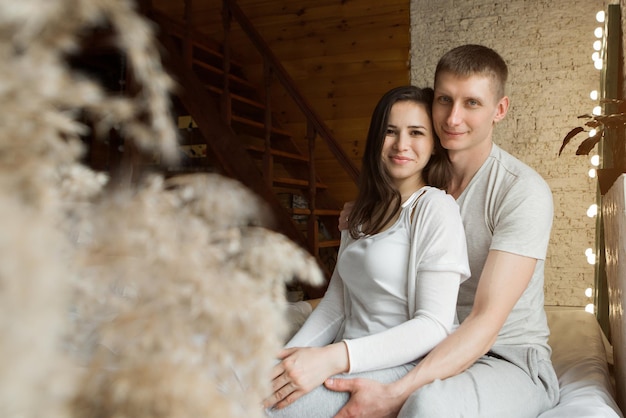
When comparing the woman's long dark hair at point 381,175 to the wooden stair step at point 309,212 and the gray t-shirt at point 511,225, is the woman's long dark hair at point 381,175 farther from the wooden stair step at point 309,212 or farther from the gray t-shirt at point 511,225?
the wooden stair step at point 309,212

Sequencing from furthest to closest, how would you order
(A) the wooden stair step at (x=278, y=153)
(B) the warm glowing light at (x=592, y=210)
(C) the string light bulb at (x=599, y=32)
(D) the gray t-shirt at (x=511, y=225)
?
(A) the wooden stair step at (x=278, y=153), (C) the string light bulb at (x=599, y=32), (B) the warm glowing light at (x=592, y=210), (D) the gray t-shirt at (x=511, y=225)

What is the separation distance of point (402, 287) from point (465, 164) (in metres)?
0.50

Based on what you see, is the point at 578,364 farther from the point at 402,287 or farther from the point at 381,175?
the point at 381,175

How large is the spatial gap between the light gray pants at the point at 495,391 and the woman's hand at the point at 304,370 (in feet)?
0.61

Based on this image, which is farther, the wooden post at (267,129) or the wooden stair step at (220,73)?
the wooden stair step at (220,73)

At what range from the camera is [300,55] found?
5398mm

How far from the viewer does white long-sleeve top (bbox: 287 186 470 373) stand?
1.41 metres

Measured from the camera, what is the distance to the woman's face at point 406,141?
172 centimetres

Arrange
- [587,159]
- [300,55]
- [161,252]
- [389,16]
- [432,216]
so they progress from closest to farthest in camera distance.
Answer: [161,252] → [432,216] → [587,159] → [389,16] → [300,55]

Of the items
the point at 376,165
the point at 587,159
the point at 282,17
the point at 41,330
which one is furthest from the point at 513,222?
the point at 282,17

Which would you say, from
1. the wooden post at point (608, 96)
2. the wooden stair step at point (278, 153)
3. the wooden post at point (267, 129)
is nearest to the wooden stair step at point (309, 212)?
the wooden post at point (267, 129)

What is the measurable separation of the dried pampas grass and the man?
3.13 ft

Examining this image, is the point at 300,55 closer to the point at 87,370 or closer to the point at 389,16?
the point at 389,16

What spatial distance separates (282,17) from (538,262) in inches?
167
